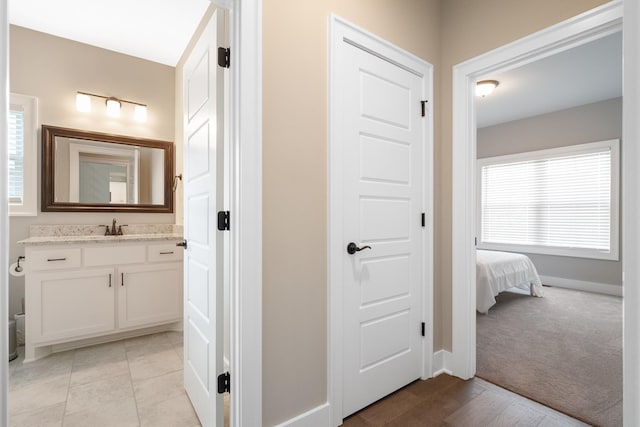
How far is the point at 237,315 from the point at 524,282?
4.20 m

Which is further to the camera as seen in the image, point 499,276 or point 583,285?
point 583,285

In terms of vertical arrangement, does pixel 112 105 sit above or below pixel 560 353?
above

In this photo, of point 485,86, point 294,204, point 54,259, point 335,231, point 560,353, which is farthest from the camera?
point 485,86

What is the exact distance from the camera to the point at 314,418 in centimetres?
154

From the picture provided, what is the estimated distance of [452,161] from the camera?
7.10ft

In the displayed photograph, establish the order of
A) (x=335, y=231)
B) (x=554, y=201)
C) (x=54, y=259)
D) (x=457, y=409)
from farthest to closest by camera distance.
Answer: (x=554, y=201) → (x=54, y=259) → (x=457, y=409) → (x=335, y=231)

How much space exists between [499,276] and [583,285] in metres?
1.93

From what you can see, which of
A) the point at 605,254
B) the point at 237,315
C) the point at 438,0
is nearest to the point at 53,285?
the point at 237,315

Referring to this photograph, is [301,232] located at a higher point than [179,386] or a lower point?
higher

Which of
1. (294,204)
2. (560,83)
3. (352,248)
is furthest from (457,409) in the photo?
(560,83)

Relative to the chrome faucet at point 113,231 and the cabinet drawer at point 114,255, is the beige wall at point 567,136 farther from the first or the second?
the chrome faucet at point 113,231

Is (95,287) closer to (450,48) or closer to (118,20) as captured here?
(118,20)

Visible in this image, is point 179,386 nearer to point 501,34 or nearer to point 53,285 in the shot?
point 53,285

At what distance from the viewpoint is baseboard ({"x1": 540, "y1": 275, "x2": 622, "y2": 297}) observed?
4264mm
